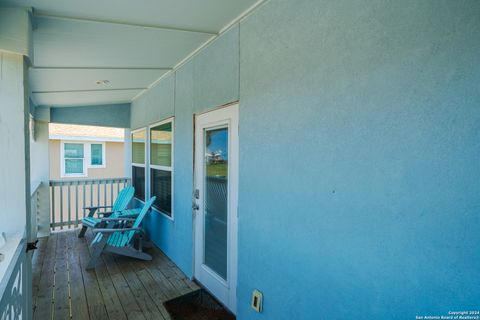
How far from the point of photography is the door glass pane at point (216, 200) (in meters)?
2.63

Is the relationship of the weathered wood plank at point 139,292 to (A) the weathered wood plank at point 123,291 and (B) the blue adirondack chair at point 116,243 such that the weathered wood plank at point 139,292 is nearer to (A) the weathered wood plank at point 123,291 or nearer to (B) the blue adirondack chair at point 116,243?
(A) the weathered wood plank at point 123,291

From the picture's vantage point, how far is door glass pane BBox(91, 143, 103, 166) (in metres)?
9.00

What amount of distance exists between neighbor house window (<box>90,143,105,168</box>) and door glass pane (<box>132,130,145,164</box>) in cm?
426

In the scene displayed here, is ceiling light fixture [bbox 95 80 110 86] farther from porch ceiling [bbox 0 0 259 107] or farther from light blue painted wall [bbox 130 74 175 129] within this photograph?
light blue painted wall [bbox 130 74 175 129]

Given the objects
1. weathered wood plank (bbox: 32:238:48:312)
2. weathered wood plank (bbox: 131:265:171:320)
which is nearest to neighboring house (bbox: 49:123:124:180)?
weathered wood plank (bbox: 32:238:48:312)

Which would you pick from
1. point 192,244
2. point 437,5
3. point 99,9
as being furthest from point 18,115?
point 437,5

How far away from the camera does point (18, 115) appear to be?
5.52 feet

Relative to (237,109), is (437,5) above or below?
above

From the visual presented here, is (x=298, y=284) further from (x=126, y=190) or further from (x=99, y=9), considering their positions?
(x=126, y=190)

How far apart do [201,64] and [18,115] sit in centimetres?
177

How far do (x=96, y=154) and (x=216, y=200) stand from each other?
7961mm

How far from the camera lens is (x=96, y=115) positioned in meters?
5.51

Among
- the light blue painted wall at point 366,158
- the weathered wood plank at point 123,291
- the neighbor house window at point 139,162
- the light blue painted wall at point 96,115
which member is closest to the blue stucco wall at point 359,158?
the light blue painted wall at point 366,158

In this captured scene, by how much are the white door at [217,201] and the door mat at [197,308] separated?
8cm
